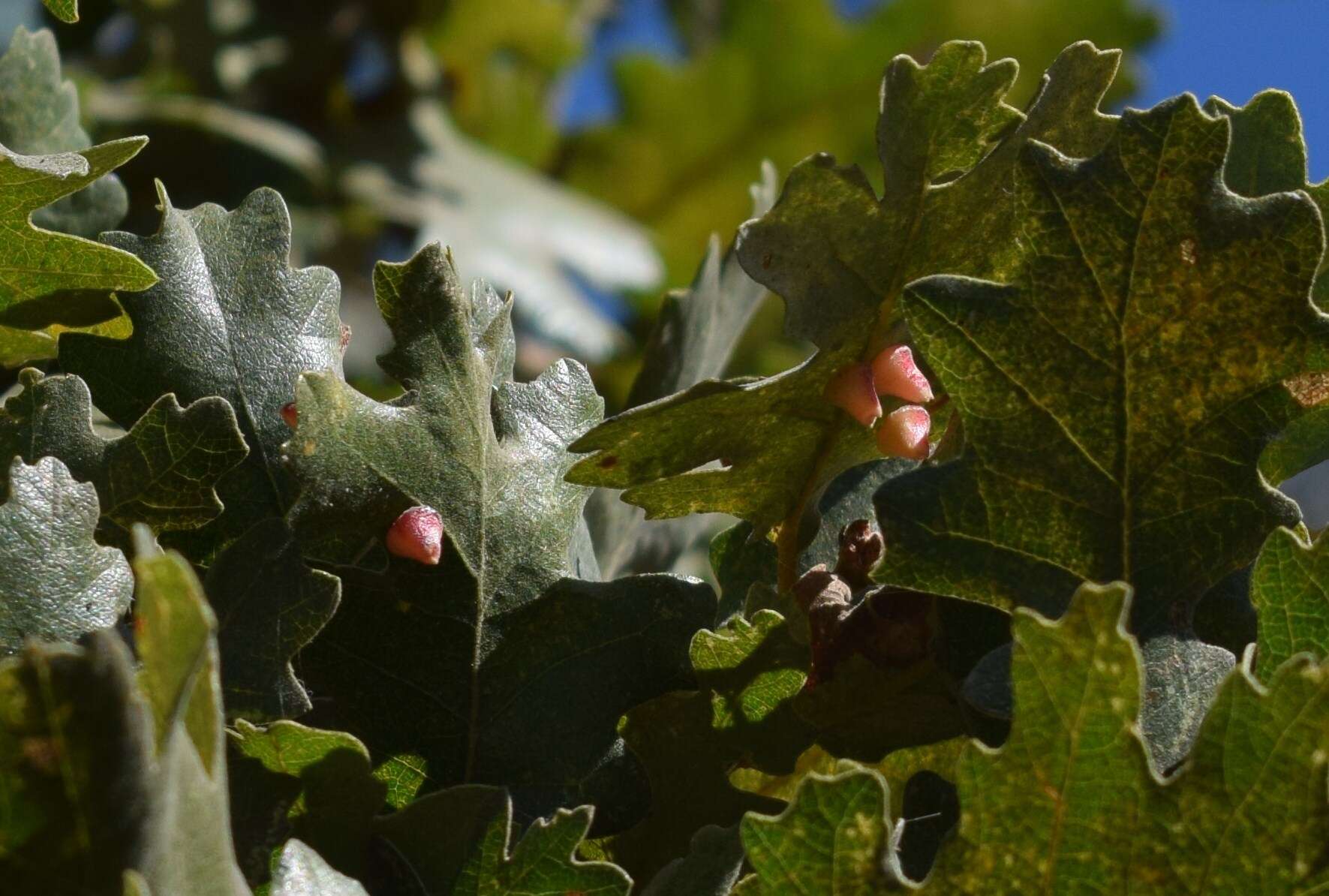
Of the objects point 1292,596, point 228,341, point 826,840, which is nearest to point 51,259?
point 228,341

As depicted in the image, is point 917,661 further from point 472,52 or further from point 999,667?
point 472,52

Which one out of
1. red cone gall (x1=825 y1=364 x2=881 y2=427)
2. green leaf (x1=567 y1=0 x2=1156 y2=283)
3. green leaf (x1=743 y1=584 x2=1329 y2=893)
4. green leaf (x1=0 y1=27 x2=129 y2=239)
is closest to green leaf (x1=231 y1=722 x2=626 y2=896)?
green leaf (x1=743 y1=584 x2=1329 y2=893)

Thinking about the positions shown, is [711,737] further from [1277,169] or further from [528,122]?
[528,122]

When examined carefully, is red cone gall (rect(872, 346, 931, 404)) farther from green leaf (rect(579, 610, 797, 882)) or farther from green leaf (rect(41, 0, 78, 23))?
green leaf (rect(41, 0, 78, 23))

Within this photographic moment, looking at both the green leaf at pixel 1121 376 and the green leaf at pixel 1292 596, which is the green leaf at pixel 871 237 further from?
the green leaf at pixel 1292 596

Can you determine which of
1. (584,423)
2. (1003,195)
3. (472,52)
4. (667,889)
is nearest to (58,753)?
(667,889)

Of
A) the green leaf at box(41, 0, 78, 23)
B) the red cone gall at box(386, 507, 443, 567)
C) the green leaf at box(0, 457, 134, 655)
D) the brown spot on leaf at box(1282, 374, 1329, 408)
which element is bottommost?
the green leaf at box(0, 457, 134, 655)
